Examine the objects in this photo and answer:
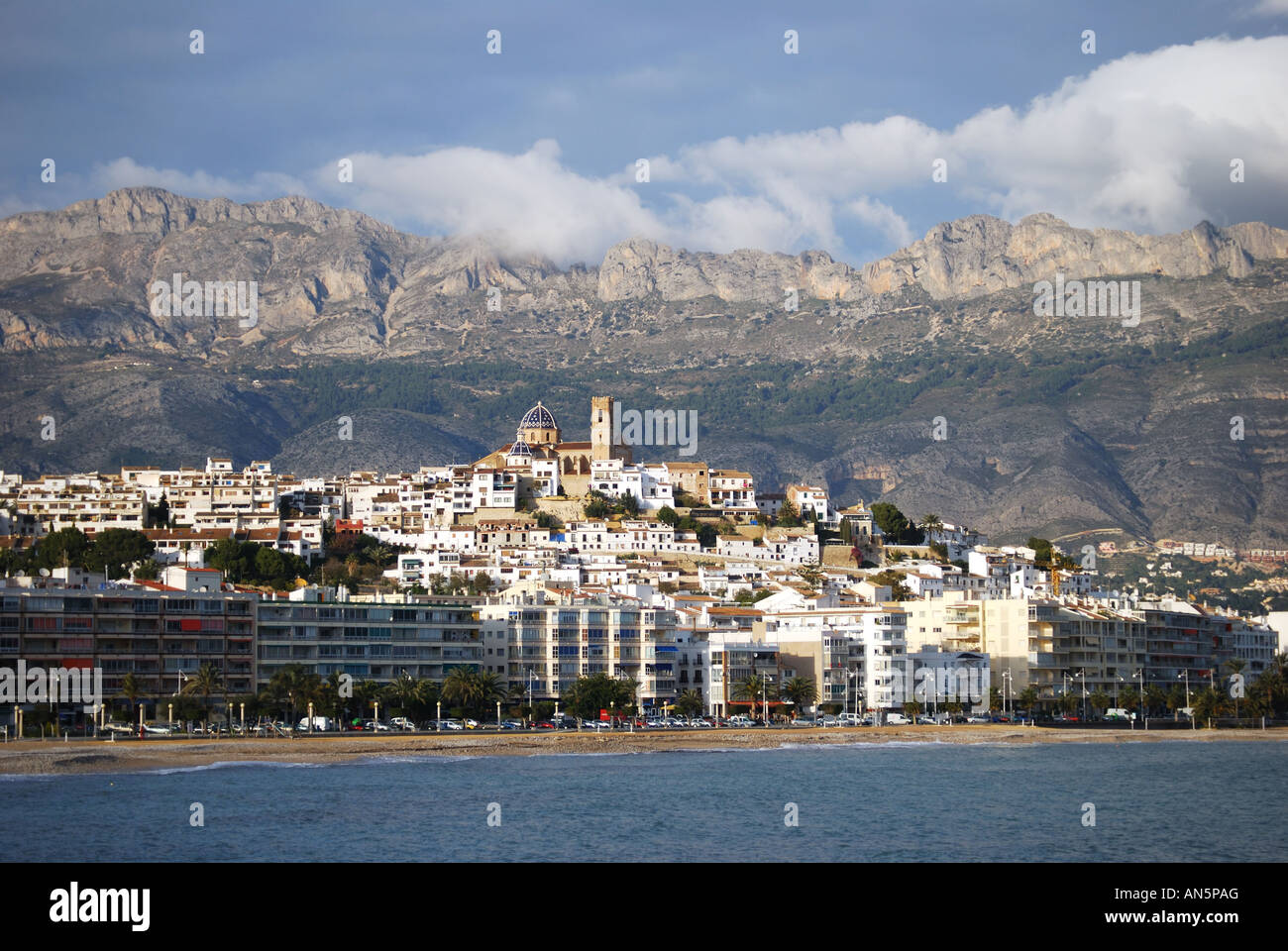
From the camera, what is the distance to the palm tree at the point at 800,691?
110750 millimetres

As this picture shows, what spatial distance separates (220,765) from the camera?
76812 mm

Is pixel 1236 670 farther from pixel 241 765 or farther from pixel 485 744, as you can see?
pixel 241 765

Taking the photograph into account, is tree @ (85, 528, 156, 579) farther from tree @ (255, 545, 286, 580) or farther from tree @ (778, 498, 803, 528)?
tree @ (778, 498, 803, 528)

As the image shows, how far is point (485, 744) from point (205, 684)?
15929 mm

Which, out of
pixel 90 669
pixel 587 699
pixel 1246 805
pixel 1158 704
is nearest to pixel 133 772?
pixel 90 669

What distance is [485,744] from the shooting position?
8812 cm

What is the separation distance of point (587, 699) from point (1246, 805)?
45185 millimetres

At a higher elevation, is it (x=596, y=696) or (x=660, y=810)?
(x=596, y=696)

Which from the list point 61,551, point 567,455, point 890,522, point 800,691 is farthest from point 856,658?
point 567,455

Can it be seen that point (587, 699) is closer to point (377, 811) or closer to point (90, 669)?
point (90, 669)

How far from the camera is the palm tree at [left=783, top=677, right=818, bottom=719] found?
363 feet

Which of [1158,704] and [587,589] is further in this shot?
[587,589]
